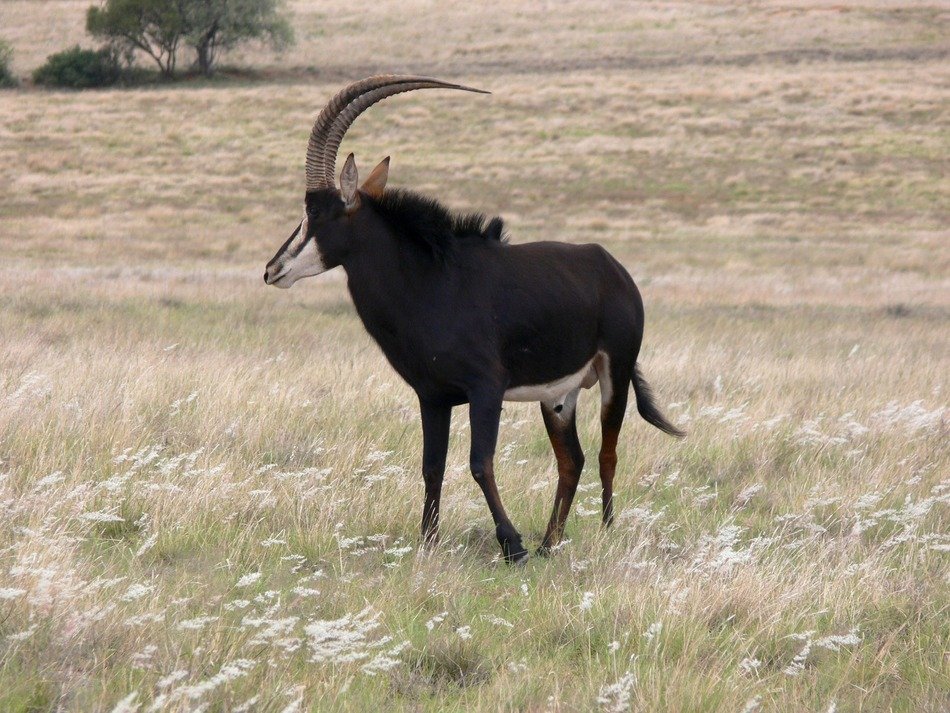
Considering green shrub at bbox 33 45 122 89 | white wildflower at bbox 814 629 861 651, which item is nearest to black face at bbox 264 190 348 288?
white wildflower at bbox 814 629 861 651

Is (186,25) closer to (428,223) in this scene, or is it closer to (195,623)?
(428,223)

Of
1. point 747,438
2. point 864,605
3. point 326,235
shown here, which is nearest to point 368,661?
point 864,605

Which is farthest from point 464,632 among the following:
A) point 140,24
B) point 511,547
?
point 140,24

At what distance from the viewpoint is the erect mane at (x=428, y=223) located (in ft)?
20.4

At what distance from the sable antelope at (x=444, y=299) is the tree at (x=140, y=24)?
217ft

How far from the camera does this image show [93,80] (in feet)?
218

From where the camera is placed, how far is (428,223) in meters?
6.25

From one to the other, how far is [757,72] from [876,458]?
6188 cm

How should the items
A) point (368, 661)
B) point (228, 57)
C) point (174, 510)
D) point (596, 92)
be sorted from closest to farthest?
point (368, 661)
point (174, 510)
point (596, 92)
point (228, 57)

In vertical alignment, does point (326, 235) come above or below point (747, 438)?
above

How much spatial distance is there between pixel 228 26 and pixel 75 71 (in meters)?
9.95

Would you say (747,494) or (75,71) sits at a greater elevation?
(747,494)

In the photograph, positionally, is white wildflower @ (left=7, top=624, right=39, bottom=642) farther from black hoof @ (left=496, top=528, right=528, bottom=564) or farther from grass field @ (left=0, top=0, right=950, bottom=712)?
black hoof @ (left=496, top=528, right=528, bottom=564)

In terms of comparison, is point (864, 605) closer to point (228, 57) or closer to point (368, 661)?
point (368, 661)
